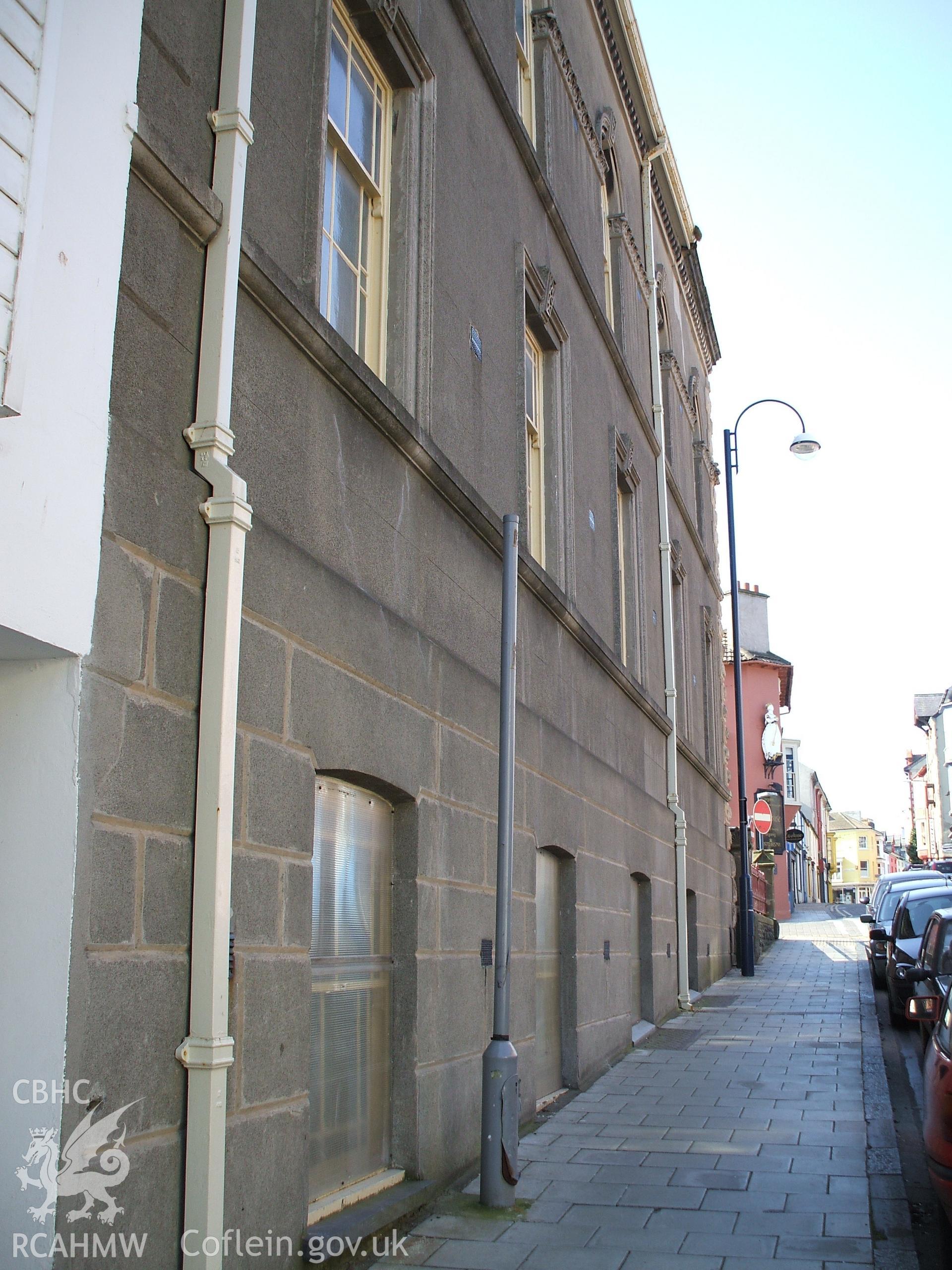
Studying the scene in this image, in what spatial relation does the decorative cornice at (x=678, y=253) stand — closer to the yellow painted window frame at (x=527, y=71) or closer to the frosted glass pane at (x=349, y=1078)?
the yellow painted window frame at (x=527, y=71)

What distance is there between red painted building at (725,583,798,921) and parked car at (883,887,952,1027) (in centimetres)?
2399

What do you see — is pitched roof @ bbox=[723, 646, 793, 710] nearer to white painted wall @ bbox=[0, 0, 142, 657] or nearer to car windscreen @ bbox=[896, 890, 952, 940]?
car windscreen @ bbox=[896, 890, 952, 940]

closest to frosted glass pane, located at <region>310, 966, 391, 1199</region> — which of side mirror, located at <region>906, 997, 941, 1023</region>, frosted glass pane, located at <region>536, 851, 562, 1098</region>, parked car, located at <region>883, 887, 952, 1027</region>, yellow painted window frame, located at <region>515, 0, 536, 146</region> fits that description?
frosted glass pane, located at <region>536, 851, 562, 1098</region>

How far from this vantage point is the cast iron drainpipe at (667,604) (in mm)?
17000

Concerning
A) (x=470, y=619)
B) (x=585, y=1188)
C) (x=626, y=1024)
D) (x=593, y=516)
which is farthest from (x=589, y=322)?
(x=585, y=1188)

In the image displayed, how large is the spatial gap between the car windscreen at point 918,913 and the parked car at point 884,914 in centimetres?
182

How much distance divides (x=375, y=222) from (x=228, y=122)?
2538 mm

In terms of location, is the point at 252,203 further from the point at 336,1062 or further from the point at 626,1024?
the point at 626,1024

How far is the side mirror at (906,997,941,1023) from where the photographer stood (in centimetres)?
820

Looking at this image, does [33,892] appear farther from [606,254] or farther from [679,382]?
[679,382]

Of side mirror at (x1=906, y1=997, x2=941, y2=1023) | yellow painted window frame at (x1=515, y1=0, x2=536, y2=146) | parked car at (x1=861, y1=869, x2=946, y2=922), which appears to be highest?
yellow painted window frame at (x1=515, y1=0, x2=536, y2=146)

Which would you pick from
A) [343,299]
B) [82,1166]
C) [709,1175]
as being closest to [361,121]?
[343,299]

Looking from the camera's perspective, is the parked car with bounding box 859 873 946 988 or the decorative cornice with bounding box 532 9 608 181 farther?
the parked car with bounding box 859 873 946 988

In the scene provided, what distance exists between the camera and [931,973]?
936 cm
